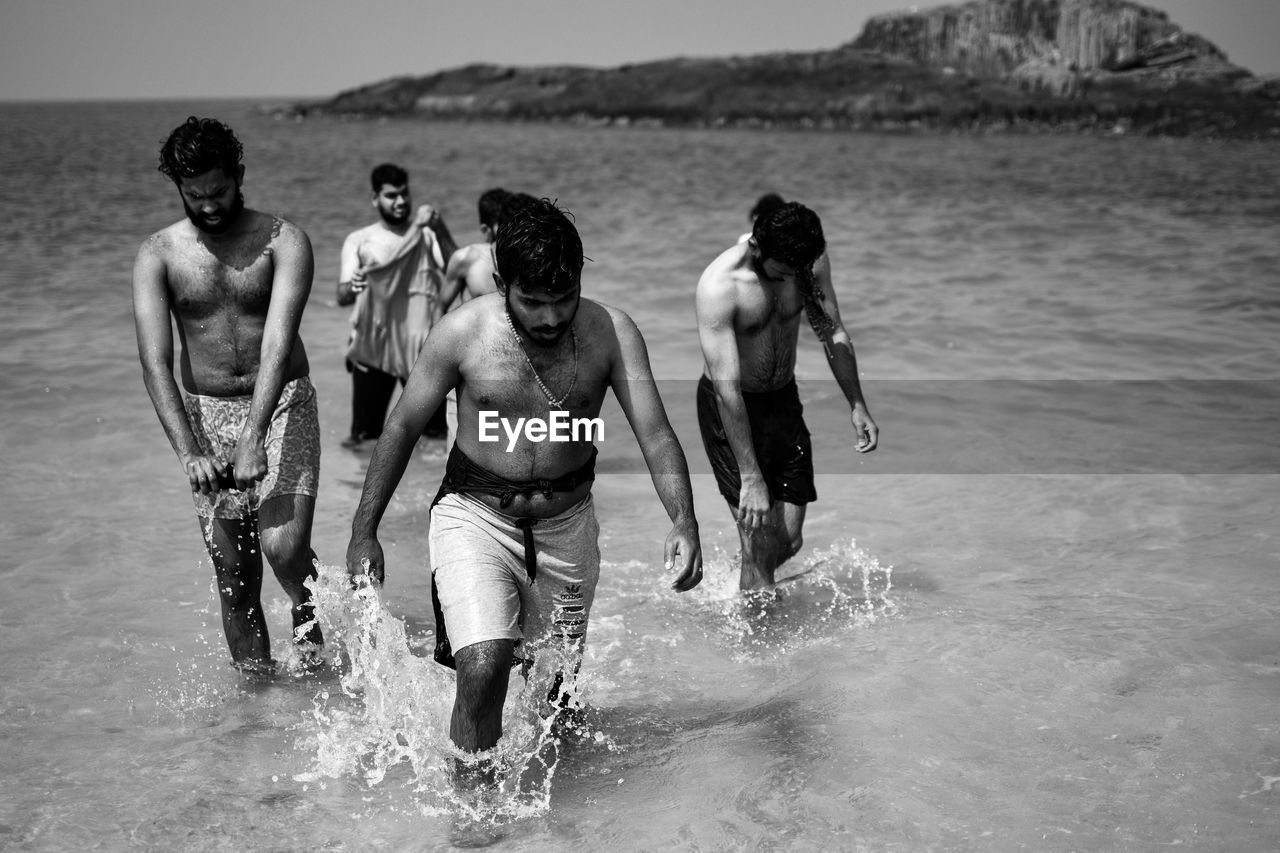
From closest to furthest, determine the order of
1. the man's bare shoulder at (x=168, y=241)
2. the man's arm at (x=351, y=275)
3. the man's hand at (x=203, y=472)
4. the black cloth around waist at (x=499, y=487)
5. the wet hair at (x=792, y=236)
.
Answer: the black cloth around waist at (x=499, y=487) < the man's hand at (x=203, y=472) < the man's bare shoulder at (x=168, y=241) < the wet hair at (x=792, y=236) < the man's arm at (x=351, y=275)

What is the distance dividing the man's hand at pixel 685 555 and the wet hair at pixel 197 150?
6.69 ft

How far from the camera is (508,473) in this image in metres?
3.93

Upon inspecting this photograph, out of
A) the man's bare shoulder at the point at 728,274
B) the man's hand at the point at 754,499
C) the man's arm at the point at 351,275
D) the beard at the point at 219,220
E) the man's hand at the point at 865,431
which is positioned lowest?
the man's hand at the point at 754,499

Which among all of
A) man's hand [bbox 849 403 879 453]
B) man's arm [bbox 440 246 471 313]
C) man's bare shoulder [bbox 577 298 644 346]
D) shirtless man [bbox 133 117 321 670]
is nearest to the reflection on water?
shirtless man [bbox 133 117 321 670]

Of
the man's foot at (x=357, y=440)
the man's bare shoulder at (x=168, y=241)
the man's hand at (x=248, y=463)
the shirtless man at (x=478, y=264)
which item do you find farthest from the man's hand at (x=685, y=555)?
the man's foot at (x=357, y=440)

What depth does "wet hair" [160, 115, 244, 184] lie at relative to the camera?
4.26 meters

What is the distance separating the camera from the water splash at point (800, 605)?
5.84 m

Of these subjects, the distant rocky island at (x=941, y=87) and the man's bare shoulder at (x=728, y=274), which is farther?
the distant rocky island at (x=941, y=87)

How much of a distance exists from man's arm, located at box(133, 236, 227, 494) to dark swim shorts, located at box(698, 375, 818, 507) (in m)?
2.22

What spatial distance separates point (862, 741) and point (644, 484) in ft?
12.5

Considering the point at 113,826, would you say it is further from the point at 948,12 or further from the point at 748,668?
the point at 948,12

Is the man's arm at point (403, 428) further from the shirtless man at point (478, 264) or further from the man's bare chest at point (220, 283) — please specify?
the shirtless man at point (478, 264)

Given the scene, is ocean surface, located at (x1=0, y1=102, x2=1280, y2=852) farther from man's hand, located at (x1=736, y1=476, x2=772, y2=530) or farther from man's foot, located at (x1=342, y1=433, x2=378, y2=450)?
man's hand, located at (x1=736, y1=476, x2=772, y2=530)

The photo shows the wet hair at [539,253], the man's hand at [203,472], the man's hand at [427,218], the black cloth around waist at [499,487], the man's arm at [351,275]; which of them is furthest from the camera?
the man's hand at [427,218]
